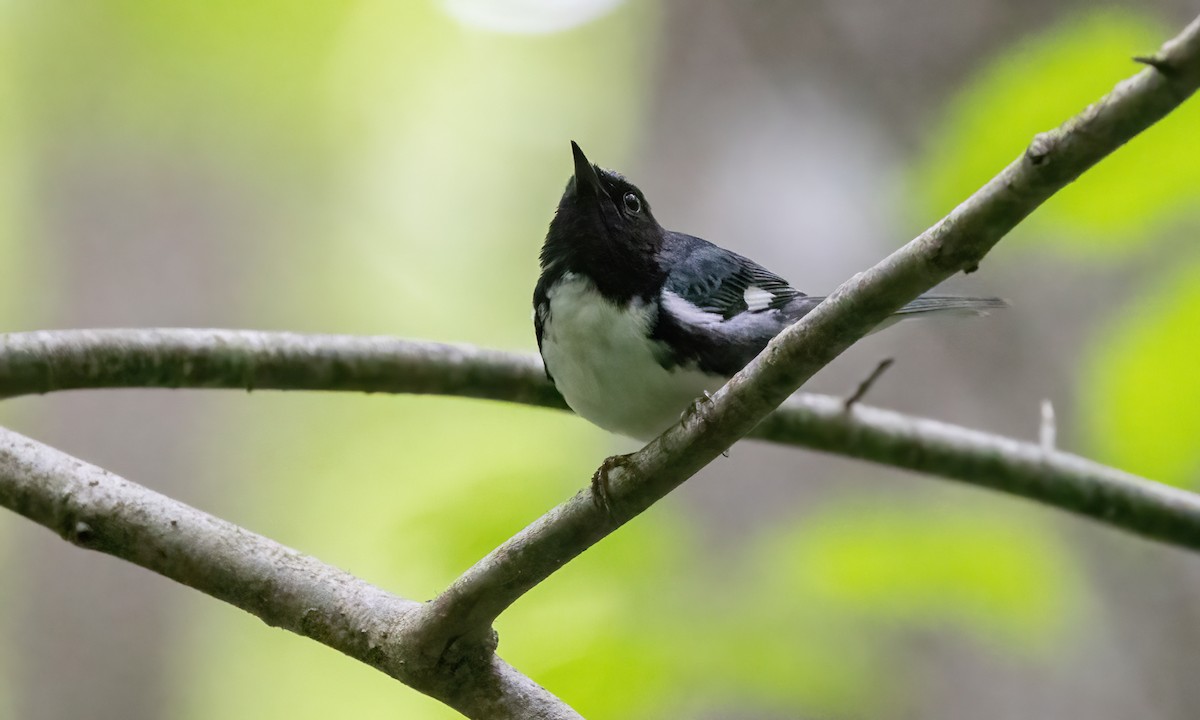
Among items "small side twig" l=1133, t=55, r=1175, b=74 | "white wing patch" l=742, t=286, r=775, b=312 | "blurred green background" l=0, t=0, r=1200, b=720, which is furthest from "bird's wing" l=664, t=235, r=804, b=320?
"small side twig" l=1133, t=55, r=1175, b=74

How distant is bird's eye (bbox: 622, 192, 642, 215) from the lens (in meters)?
2.90

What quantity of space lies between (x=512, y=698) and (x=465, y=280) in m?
6.06

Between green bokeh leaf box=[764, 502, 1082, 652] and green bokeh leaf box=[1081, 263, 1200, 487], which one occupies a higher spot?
green bokeh leaf box=[1081, 263, 1200, 487]

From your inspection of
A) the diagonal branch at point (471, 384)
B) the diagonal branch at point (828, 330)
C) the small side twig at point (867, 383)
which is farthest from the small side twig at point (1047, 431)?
the diagonal branch at point (828, 330)

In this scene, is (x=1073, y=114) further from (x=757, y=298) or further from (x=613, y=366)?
(x=613, y=366)

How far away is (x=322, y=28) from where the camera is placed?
22.4 ft

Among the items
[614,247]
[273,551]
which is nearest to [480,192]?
[614,247]

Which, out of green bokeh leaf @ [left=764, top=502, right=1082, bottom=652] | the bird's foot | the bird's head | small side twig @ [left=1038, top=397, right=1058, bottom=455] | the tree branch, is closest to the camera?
the bird's foot

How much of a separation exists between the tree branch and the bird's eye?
1329mm

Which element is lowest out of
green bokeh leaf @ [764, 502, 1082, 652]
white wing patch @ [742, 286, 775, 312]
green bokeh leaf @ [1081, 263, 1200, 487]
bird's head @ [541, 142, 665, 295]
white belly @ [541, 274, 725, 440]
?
green bokeh leaf @ [764, 502, 1082, 652]

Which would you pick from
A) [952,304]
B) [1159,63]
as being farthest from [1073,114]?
[1159,63]

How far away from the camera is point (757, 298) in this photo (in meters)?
2.80

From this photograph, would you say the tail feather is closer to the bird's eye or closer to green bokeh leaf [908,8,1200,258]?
green bokeh leaf [908,8,1200,258]

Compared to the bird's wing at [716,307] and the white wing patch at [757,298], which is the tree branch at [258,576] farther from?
the white wing patch at [757,298]
